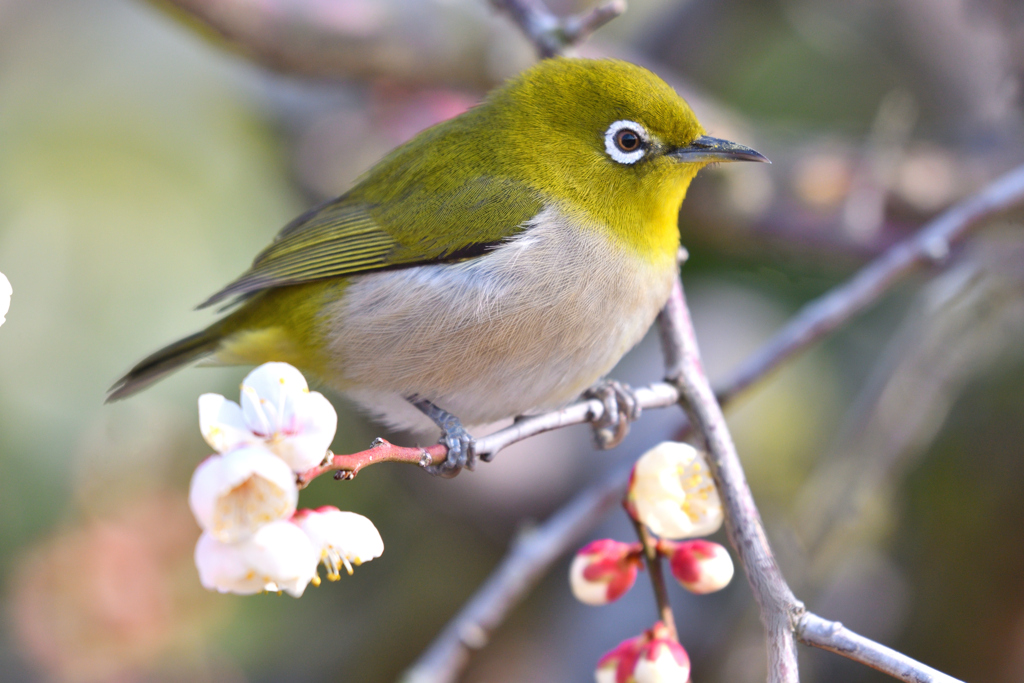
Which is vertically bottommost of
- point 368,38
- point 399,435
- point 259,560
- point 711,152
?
point 399,435

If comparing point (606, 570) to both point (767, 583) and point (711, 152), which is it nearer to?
point (767, 583)

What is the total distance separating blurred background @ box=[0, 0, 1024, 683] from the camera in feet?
11.6

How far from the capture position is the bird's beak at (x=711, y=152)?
106 inches

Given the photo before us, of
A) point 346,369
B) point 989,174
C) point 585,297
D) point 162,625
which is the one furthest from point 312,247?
point 989,174

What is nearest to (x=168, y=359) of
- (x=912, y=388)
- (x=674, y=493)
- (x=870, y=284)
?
(x=674, y=493)

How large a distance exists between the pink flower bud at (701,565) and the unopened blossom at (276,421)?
3.18 ft

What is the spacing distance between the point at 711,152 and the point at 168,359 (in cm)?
197

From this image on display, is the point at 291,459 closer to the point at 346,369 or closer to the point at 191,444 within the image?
the point at 346,369

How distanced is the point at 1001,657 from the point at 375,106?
400cm

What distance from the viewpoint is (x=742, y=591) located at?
3.71 meters

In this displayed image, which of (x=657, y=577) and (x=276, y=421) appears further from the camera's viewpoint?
(x=657, y=577)

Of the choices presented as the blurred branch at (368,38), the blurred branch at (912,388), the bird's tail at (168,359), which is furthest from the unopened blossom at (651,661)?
the blurred branch at (368,38)

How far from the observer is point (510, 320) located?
2.62 metres

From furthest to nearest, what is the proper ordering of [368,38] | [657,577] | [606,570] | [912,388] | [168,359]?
[368,38] < [912,388] < [168,359] < [606,570] < [657,577]
